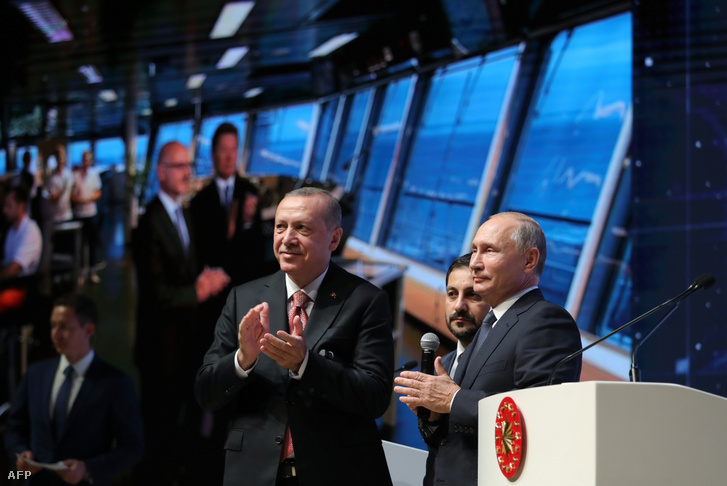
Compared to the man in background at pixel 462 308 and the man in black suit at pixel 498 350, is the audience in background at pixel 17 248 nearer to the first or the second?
the man in background at pixel 462 308

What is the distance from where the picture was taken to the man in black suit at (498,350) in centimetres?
196

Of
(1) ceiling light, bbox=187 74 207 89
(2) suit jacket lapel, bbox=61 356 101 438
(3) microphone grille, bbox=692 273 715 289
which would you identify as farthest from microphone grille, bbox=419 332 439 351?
(1) ceiling light, bbox=187 74 207 89

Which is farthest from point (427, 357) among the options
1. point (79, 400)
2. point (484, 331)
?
point (79, 400)

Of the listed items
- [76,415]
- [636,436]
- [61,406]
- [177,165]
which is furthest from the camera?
[177,165]

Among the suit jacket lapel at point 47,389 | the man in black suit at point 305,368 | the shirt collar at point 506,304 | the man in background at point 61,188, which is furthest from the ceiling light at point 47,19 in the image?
the shirt collar at point 506,304

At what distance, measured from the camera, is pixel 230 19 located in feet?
17.5

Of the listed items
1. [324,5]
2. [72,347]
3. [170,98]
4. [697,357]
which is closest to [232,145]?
[170,98]

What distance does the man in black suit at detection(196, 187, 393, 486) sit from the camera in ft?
6.66

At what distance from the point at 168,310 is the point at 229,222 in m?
0.76

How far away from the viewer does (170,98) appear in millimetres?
5723

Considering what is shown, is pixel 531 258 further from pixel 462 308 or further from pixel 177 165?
pixel 177 165

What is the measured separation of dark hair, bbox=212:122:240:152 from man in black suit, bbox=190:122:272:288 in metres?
0.04

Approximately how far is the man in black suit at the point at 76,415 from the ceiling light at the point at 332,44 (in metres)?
2.34

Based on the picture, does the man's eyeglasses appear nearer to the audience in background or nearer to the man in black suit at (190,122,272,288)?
the man in black suit at (190,122,272,288)
